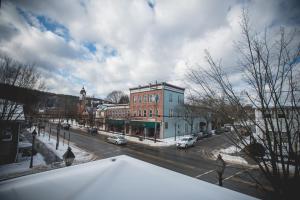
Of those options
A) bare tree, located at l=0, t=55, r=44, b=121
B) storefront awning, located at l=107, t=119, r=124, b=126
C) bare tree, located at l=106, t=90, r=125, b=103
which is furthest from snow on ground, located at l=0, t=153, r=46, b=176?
bare tree, located at l=106, t=90, r=125, b=103

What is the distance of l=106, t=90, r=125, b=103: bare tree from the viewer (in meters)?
64.1

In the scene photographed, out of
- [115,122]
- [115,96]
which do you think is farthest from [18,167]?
[115,96]

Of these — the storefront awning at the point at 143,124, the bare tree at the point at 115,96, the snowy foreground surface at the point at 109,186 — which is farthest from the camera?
the bare tree at the point at 115,96

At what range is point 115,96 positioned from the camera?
6438 cm

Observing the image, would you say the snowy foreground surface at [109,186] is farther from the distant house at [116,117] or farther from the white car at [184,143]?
the distant house at [116,117]

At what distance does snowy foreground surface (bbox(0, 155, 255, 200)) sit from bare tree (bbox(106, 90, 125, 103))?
62138 mm

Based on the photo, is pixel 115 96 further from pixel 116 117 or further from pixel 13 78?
pixel 13 78

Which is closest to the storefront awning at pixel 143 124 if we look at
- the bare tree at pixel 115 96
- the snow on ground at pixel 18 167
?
the snow on ground at pixel 18 167

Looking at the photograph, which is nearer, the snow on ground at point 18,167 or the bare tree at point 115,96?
the snow on ground at point 18,167

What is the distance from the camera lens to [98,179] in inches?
115

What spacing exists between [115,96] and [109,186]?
63.7 metres

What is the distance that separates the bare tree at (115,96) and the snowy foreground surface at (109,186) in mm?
62138

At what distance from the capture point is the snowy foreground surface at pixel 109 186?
2279 mm

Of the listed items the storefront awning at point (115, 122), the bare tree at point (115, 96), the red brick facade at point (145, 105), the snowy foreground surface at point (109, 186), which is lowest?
the storefront awning at point (115, 122)
